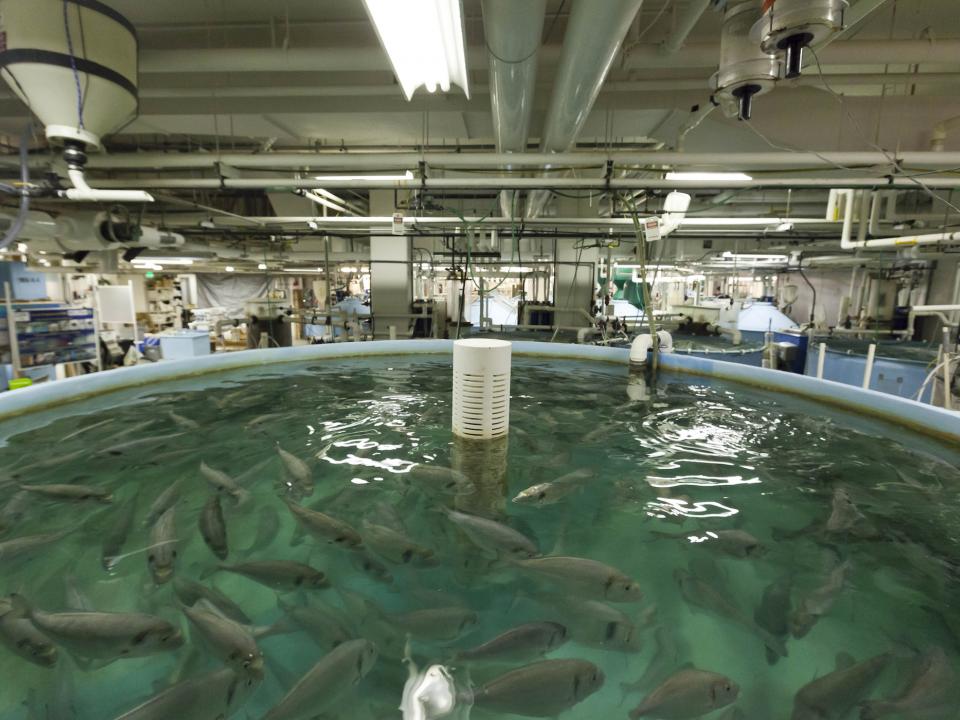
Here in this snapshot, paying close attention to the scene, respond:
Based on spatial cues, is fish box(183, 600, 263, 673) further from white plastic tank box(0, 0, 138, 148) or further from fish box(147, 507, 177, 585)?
white plastic tank box(0, 0, 138, 148)

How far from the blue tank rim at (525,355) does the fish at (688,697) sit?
9.16 ft

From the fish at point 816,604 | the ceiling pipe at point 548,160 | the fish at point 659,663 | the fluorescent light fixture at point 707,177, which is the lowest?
the fish at point 659,663

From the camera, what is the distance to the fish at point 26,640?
1.11 meters

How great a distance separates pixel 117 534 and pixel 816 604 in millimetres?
2410

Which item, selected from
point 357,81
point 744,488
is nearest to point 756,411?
point 744,488

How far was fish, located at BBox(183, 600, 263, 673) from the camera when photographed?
109 centimetres

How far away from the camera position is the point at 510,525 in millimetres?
1813

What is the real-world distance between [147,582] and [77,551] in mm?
396

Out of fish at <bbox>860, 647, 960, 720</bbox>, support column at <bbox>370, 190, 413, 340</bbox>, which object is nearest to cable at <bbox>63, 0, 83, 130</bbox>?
fish at <bbox>860, 647, 960, 720</bbox>

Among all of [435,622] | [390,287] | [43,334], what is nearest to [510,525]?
[435,622]

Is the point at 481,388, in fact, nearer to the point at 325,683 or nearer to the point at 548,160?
the point at 325,683

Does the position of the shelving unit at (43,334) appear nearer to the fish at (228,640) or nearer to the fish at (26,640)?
the fish at (26,640)

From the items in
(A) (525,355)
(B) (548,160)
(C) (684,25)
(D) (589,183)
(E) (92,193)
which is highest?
(C) (684,25)

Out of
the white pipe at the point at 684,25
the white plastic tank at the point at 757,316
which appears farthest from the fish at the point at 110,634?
the white plastic tank at the point at 757,316
